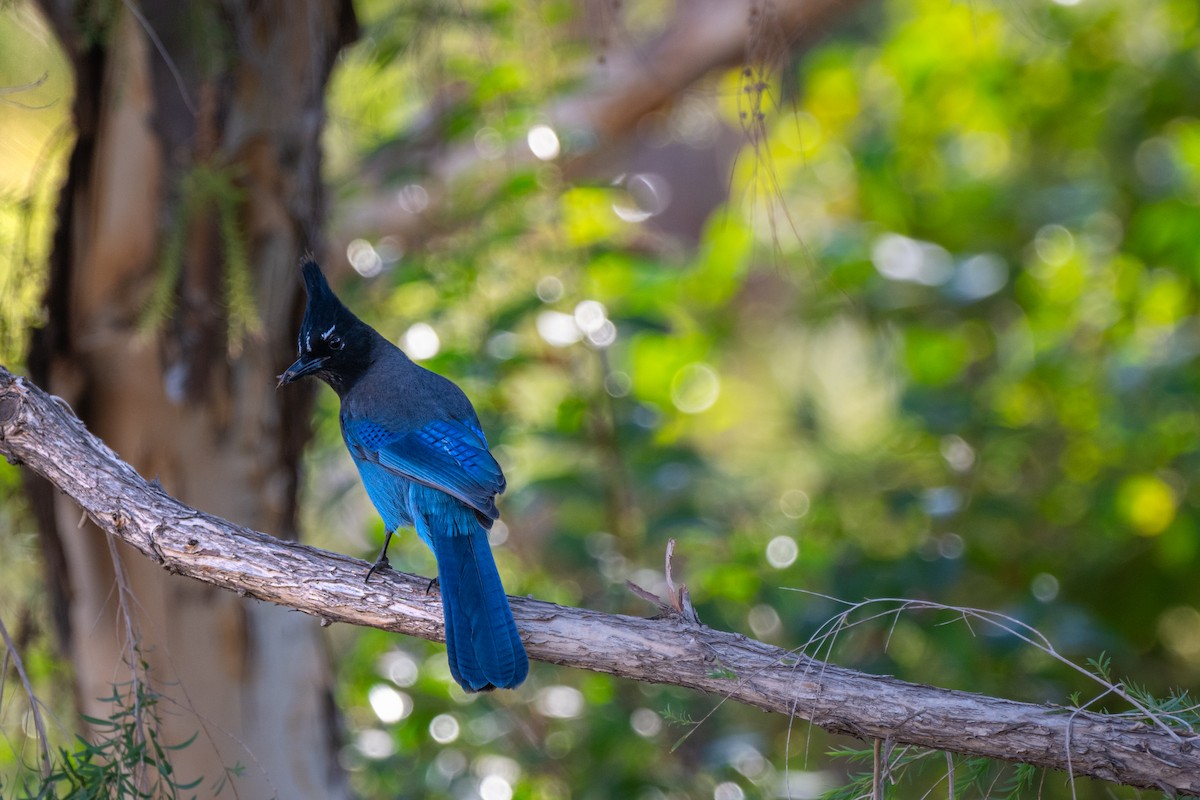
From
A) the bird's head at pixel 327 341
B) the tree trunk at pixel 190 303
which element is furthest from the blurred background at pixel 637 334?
the bird's head at pixel 327 341

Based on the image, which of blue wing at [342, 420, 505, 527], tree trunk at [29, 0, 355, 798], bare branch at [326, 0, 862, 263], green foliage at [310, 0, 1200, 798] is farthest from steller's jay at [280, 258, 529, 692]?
bare branch at [326, 0, 862, 263]

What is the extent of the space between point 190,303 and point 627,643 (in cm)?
189

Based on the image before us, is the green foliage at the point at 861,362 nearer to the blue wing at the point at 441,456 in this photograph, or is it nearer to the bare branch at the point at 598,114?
the bare branch at the point at 598,114

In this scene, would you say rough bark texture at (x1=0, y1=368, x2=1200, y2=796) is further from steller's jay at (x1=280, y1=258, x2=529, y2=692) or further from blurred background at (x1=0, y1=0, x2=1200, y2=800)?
blurred background at (x1=0, y1=0, x2=1200, y2=800)

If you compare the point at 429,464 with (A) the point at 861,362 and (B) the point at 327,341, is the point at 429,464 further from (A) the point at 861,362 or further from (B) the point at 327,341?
(A) the point at 861,362

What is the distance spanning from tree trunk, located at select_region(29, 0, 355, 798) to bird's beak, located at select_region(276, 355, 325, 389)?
159 millimetres

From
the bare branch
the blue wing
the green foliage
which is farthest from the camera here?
the bare branch

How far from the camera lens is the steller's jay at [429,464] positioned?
95.1 inches

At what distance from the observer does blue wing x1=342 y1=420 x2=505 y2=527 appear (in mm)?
2918

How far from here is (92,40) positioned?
3068mm

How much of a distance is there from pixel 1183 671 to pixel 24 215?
5059mm

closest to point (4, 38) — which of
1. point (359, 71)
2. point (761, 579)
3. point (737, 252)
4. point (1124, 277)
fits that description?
point (359, 71)

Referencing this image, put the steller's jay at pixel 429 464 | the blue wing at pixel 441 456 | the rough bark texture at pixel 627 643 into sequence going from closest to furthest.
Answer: the rough bark texture at pixel 627 643 < the steller's jay at pixel 429 464 < the blue wing at pixel 441 456

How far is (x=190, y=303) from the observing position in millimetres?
3299
